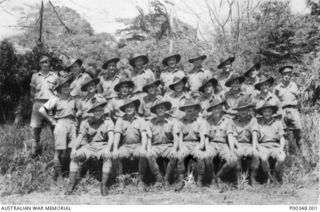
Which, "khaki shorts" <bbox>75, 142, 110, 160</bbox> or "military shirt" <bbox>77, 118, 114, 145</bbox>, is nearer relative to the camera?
"khaki shorts" <bbox>75, 142, 110, 160</bbox>

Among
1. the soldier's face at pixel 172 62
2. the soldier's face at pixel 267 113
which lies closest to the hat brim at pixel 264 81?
the soldier's face at pixel 267 113

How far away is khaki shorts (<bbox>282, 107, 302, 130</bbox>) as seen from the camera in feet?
21.0

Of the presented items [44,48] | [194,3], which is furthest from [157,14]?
[44,48]

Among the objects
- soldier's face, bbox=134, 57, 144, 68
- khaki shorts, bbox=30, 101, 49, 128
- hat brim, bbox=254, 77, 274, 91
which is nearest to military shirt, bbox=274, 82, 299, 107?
hat brim, bbox=254, 77, 274, 91

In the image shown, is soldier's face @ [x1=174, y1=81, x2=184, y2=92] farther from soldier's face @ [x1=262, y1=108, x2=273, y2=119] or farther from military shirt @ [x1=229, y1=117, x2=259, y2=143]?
soldier's face @ [x1=262, y1=108, x2=273, y2=119]

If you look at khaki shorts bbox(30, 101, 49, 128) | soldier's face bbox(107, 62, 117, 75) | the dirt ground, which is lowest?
the dirt ground

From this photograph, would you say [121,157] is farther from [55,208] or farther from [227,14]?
[227,14]

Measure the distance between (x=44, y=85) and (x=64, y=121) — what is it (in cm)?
89

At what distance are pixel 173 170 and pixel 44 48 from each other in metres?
3.73

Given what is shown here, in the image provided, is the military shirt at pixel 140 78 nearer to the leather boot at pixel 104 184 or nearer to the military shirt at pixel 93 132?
the military shirt at pixel 93 132

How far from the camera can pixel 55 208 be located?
5355 mm

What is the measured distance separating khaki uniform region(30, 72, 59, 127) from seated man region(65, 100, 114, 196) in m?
0.94

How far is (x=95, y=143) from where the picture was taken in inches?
227

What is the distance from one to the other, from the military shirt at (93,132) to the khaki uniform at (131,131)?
0.15 meters
